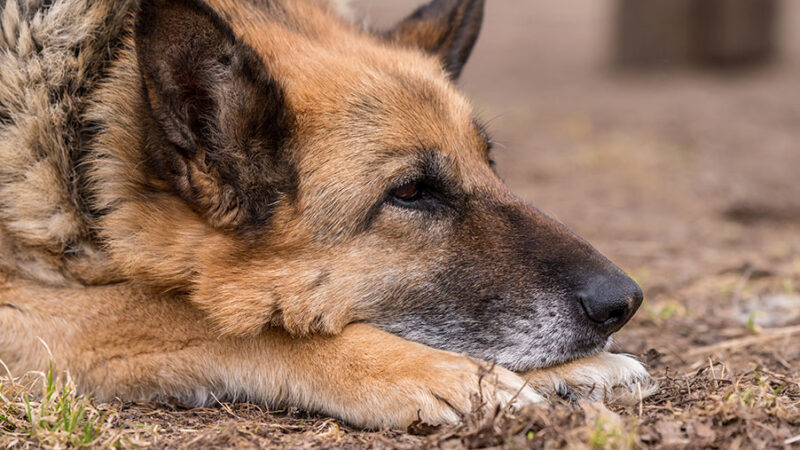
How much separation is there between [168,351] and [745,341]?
2843mm

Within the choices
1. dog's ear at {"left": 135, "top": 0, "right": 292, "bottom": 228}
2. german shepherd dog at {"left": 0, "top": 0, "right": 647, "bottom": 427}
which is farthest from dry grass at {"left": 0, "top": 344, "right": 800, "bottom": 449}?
dog's ear at {"left": 135, "top": 0, "right": 292, "bottom": 228}

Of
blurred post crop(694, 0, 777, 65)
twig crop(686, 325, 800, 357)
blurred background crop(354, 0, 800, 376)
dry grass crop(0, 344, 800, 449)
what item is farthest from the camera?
blurred post crop(694, 0, 777, 65)

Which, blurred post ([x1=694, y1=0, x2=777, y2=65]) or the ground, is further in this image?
blurred post ([x1=694, y1=0, x2=777, y2=65])

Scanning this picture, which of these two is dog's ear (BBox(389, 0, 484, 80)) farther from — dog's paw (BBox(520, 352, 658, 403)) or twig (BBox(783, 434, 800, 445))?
twig (BBox(783, 434, 800, 445))

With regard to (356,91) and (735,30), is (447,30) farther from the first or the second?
(735,30)

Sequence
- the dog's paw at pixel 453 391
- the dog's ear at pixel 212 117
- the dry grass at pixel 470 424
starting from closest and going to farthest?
the dry grass at pixel 470 424, the dog's paw at pixel 453 391, the dog's ear at pixel 212 117

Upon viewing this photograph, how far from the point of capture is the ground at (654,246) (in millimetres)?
2896

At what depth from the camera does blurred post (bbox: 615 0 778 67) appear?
496 inches

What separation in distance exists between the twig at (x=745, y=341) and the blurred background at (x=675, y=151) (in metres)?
0.03

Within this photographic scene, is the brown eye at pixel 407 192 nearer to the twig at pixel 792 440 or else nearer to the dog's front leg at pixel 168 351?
the dog's front leg at pixel 168 351

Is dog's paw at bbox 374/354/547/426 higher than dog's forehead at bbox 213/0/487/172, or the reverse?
dog's forehead at bbox 213/0/487/172

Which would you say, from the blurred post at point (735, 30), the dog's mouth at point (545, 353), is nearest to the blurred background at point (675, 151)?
the blurred post at point (735, 30)

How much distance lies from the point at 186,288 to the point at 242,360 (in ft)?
1.26

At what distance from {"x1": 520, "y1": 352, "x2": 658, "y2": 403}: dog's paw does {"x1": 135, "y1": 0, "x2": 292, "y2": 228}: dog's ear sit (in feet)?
4.18
